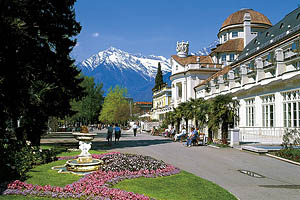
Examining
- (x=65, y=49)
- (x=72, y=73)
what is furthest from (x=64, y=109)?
(x=65, y=49)

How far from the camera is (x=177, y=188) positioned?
893 cm

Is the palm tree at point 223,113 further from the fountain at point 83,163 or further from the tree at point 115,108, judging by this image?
the tree at point 115,108

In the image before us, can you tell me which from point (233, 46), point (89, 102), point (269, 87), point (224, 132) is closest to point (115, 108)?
point (89, 102)

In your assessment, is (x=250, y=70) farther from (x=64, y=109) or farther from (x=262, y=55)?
(x=64, y=109)

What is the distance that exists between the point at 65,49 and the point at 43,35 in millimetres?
2643

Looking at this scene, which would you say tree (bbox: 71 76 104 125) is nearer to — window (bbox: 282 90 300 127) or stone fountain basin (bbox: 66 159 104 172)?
window (bbox: 282 90 300 127)

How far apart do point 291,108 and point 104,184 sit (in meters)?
16.0

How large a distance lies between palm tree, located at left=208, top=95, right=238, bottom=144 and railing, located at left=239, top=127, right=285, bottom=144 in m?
1.63

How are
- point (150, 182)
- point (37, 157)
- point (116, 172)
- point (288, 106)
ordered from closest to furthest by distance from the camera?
point (150, 182) → point (116, 172) → point (37, 157) → point (288, 106)

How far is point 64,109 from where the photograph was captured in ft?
72.5

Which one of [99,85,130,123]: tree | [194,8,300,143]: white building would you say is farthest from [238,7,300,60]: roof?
[99,85,130,123]: tree

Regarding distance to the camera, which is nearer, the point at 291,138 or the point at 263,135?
the point at 291,138

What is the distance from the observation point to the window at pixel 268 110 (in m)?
23.2

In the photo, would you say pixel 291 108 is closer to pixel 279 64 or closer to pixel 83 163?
pixel 279 64
